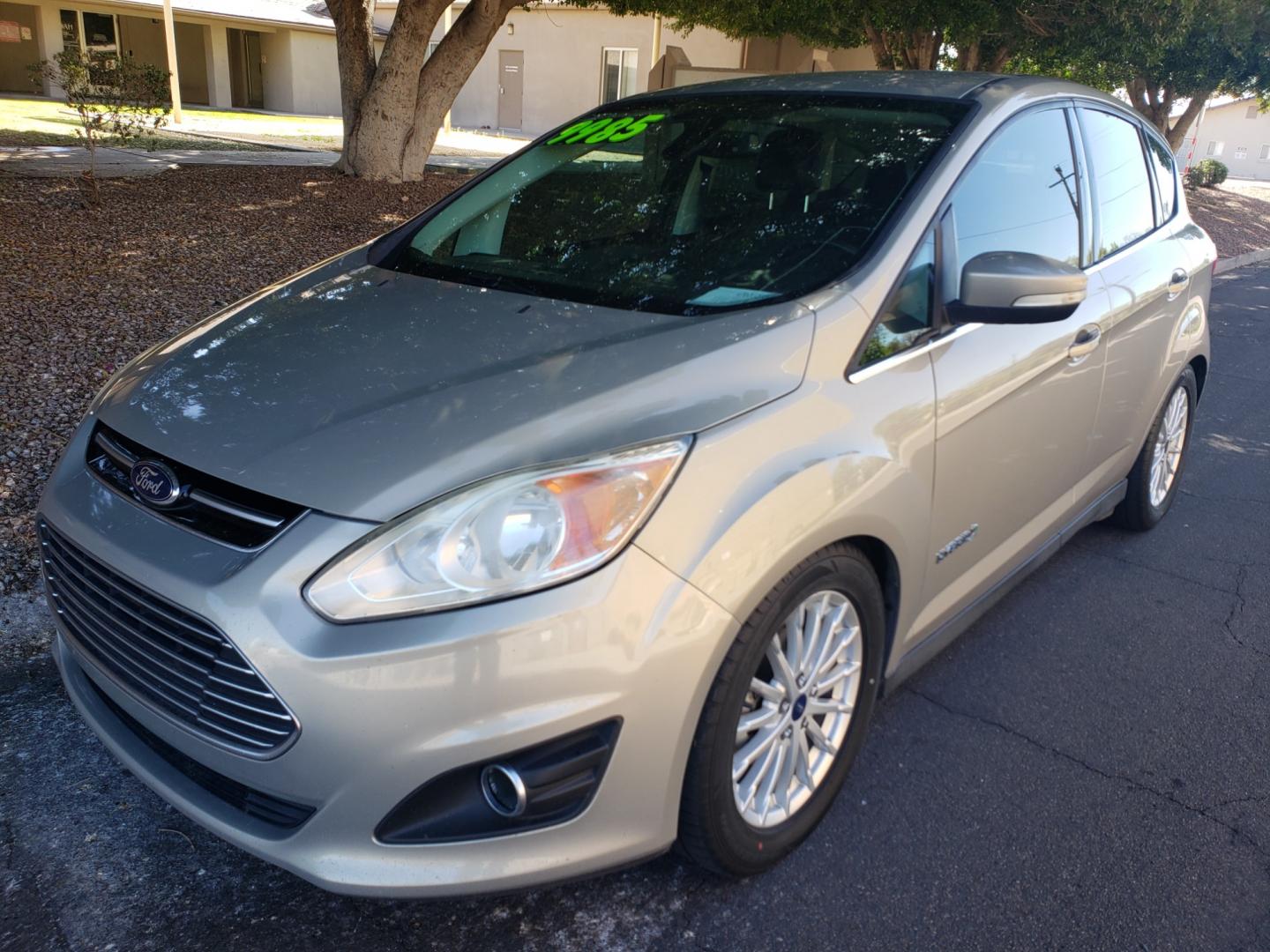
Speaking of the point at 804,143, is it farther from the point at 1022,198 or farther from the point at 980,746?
the point at 980,746

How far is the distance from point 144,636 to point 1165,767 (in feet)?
8.87

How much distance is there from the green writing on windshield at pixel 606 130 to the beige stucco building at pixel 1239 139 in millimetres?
56620

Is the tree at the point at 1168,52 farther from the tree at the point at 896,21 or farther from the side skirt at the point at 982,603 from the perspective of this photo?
the side skirt at the point at 982,603

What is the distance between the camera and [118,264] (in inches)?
279

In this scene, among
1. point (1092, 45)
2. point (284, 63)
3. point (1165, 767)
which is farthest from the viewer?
point (284, 63)

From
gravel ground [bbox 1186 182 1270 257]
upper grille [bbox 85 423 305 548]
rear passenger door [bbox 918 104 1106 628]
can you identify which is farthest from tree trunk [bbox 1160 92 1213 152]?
upper grille [bbox 85 423 305 548]

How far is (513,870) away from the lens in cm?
195

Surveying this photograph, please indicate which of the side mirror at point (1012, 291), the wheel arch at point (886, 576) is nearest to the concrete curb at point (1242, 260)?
the side mirror at point (1012, 291)

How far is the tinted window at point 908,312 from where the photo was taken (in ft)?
8.38

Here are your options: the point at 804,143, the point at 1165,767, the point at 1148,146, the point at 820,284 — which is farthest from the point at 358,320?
the point at 1148,146

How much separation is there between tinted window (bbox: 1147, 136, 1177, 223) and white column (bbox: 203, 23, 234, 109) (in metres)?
29.4

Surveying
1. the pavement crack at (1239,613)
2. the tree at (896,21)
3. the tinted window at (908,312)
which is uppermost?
the tree at (896,21)

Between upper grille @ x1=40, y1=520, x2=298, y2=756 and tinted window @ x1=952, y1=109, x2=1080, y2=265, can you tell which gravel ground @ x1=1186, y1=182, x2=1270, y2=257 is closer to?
tinted window @ x1=952, y1=109, x2=1080, y2=265

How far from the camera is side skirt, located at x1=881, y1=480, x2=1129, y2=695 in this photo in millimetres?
2859
